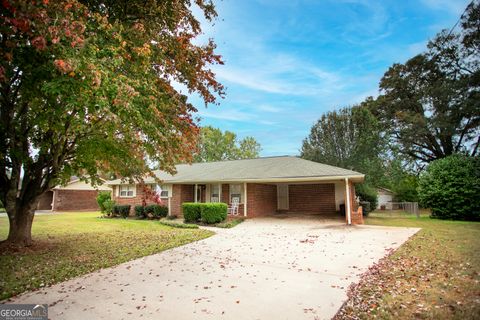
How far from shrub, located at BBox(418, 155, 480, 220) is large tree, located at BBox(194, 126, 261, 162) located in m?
31.7

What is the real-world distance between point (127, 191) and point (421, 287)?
2113 centimetres

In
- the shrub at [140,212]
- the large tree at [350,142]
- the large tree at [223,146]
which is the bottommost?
the shrub at [140,212]

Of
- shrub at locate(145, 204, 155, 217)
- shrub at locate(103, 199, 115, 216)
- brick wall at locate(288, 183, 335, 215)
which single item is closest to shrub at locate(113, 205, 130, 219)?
Answer: shrub at locate(103, 199, 115, 216)

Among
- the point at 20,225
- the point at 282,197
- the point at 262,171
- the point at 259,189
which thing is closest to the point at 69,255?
the point at 20,225

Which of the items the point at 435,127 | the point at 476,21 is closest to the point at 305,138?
the point at 435,127

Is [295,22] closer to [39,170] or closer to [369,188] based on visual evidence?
[39,170]

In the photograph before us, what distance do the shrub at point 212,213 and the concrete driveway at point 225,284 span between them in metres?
5.45

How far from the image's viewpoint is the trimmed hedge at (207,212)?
15.5m

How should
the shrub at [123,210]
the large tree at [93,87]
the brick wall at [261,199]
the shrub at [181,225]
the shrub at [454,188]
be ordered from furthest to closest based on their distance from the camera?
the shrub at [123,210]
the brick wall at [261,199]
the shrub at [454,188]
the shrub at [181,225]
the large tree at [93,87]

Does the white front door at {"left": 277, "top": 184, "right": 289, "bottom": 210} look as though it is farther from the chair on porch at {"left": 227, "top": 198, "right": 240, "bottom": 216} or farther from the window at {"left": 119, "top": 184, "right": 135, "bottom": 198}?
the window at {"left": 119, "top": 184, "right": 135, "bottom": 198}

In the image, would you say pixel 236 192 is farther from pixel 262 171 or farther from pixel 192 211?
pixel 192 211

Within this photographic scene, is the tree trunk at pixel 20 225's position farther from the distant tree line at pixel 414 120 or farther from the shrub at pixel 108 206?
the distant tree line at pixel 414 120

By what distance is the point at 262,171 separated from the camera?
17984mm

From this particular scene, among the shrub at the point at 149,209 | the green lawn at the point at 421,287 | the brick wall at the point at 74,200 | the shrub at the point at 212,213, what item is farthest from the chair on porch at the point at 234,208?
the brick wall at the point at 74,200
